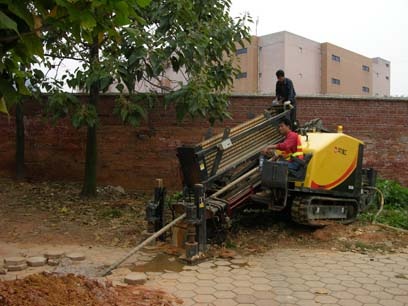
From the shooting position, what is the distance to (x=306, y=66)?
4284cm

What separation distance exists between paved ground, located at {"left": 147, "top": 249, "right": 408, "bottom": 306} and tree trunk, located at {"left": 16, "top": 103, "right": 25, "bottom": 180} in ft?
25.0

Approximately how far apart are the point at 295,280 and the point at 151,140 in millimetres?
7304

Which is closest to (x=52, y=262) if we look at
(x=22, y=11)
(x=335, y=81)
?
(x=22, y=11)

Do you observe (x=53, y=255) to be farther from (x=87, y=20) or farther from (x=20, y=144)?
(x=20, y=144)

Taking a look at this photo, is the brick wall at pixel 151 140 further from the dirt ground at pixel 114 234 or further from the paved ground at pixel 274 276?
the paved ground at pixel 274 276

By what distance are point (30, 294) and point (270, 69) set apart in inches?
1504

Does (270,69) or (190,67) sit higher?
(270,69)

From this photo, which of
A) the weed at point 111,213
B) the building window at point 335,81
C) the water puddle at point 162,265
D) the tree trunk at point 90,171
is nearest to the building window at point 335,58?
the building window at point 335,81

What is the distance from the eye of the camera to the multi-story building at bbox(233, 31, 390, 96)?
40031 mm

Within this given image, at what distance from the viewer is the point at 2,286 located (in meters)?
4.36

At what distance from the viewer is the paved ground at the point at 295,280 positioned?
520cm

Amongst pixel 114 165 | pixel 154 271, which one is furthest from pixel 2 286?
pixel 114 165

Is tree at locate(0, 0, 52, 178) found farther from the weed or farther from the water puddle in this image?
the weed

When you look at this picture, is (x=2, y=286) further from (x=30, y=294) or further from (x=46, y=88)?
(x=46, y=88)
